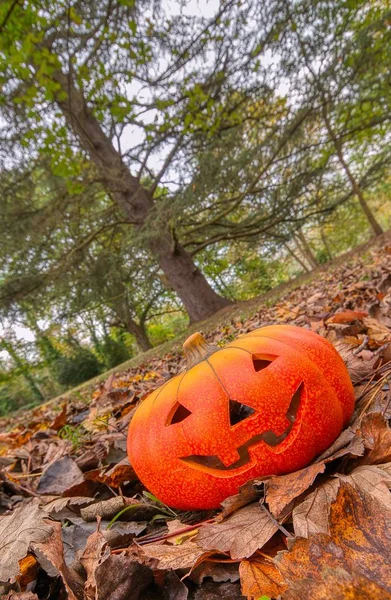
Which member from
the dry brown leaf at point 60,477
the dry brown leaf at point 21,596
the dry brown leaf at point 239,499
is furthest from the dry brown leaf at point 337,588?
the dry brown leaf at point 60,477

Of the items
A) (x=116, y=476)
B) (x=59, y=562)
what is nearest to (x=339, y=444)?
(x=59, y=562)

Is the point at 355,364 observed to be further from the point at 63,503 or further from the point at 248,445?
the point at 63,503

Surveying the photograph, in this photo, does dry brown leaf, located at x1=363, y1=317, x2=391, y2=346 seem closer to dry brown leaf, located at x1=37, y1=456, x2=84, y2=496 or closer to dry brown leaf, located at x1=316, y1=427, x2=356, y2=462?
dry brown leaf, located at x1=316, y1=427, x2=356, y2=462

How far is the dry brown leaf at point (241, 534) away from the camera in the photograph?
0.73 metres

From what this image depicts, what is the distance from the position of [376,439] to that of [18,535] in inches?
35.5

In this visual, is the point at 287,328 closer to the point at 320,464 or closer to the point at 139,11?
the point at 320,464

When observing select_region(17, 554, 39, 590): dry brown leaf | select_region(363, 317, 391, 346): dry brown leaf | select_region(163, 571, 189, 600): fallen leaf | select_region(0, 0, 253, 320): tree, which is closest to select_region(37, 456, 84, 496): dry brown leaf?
select_region(17, 554, 39, 590): dry brown leaf

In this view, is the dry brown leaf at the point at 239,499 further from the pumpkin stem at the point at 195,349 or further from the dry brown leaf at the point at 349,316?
the dry brown leaf at the point at 349,316

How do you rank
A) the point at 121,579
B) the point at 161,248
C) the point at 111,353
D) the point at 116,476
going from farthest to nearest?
1. the point at 111,353
2. the point at 161,248
3. the point at 116,476
4. the point at 121,579

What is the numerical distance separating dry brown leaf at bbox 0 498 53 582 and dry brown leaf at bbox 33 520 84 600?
22 mm

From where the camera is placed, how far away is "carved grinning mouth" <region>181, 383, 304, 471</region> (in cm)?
102

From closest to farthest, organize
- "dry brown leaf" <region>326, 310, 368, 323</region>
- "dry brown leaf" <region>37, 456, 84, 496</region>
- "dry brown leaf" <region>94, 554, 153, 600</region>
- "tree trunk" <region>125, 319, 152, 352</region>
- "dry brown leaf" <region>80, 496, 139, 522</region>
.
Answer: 1. "dry brown leaf" <region>94, 554, 153, 600</region>
2. "dry brown leaf" <region>80, 496, 139, 522</region>
3. "dry brown leaf" <region>37, 456, 84, 496</region>
4. "dry brown leaf" <region>326, 310, 368, 323</region>
5. "tree trunk" <region>125, 319, 152, 352</region>

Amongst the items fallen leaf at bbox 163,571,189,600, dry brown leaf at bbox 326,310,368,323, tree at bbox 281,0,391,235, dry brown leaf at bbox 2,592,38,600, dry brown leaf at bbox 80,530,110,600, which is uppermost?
tree at bbox 281,0,391,235

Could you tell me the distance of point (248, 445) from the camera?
3.37 ft
